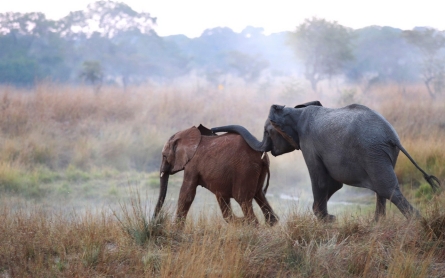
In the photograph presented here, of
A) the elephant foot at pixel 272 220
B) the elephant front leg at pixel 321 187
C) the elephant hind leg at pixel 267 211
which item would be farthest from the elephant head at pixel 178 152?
the elephant front leg at pixel 321 187

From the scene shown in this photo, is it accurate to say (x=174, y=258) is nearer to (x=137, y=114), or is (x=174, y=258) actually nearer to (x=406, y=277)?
(x=406, y=277)

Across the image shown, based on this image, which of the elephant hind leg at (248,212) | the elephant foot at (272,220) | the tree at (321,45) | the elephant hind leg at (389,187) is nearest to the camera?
the elephant hind leg at (389,187)

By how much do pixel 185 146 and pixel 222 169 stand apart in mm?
515

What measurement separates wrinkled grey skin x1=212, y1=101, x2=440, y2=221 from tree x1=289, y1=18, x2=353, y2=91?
67.9ft

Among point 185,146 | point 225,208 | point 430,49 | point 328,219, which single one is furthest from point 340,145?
point 430,49

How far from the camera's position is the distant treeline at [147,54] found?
1095 inches

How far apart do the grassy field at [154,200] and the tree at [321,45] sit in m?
3.93

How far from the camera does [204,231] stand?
5.64 meters

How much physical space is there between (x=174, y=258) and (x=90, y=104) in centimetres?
1163

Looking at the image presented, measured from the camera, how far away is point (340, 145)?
6.06 meters

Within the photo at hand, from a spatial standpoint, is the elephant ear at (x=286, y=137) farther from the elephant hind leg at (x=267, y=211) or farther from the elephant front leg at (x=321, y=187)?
the elephant hind leg at (x=267, y=211)

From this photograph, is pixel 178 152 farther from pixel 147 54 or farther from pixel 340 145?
pixel 147 54

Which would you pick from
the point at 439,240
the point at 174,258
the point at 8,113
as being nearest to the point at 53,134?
the point at 8,113

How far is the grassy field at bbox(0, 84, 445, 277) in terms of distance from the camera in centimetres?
508
